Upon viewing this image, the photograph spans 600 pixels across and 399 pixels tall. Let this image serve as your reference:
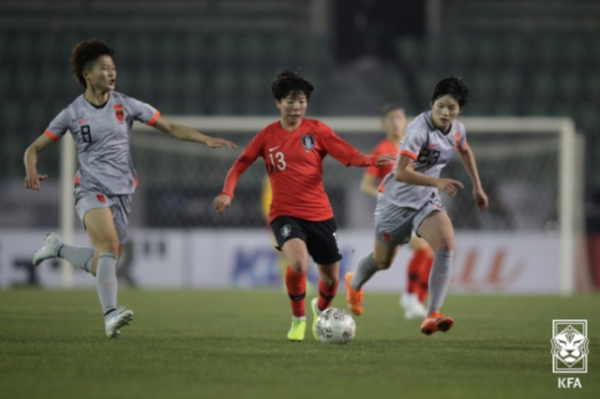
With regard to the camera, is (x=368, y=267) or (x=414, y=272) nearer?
(x=368, y=267)

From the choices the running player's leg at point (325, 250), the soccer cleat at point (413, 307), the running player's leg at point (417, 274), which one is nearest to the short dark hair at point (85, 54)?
the running player's leg at point (325, 250)

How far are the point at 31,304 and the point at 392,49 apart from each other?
12791 millimetres

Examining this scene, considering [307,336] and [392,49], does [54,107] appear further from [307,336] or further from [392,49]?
[307,336]

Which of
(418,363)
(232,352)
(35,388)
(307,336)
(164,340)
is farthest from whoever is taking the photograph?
(307,336)

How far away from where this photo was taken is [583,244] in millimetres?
16297

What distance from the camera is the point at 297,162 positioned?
6883 millimetres

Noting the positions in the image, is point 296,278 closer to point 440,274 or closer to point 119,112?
point 440,274

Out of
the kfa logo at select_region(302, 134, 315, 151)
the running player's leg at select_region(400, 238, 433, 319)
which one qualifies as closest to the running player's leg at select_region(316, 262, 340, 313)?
the kfa logo at select_region(302, 134, 315, 151)

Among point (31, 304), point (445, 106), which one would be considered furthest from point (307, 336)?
point (31, 304)

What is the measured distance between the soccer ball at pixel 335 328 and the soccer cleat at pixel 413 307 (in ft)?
10.3

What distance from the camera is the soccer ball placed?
6.43 metres

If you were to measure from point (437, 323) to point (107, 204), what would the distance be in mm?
2400

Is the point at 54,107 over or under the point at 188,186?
over

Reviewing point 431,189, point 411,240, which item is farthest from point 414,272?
point 431,189
